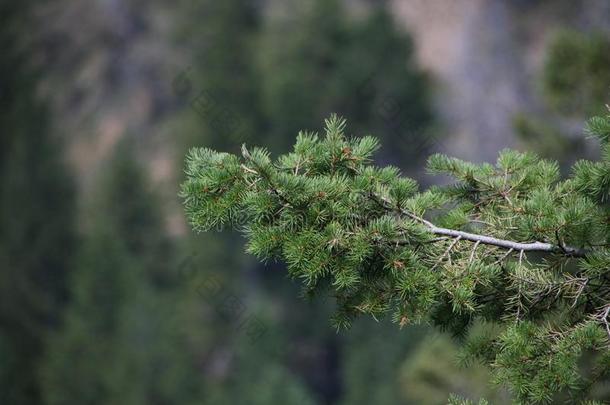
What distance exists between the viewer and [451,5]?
44000 millimetres

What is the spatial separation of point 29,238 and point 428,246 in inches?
1422

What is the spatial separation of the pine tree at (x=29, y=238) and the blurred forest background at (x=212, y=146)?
0.08 metres

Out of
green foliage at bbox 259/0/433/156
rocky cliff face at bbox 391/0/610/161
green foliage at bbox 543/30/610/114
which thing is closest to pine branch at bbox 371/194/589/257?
green foliage at bbox 543/30/610/114

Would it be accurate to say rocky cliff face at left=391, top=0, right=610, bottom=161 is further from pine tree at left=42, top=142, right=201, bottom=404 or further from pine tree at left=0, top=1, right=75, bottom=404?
pine tree at left=0, top=1, right=75, bottom=404

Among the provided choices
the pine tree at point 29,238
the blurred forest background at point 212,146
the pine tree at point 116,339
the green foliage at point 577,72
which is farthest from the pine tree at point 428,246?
the pine tree at point 29,238

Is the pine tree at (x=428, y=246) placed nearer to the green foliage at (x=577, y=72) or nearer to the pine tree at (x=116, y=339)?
the green foliage at (x=577, y=72)

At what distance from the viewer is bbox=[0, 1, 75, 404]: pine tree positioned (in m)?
34.8

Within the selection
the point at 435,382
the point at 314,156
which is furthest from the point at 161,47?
the point at 314,156

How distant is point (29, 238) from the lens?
3869 cm

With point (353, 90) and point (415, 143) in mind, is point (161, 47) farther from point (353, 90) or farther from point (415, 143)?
point (415, 143)

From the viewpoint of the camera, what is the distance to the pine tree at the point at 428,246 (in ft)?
14.5

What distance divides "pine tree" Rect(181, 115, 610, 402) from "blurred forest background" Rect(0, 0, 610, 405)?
21.4 meters

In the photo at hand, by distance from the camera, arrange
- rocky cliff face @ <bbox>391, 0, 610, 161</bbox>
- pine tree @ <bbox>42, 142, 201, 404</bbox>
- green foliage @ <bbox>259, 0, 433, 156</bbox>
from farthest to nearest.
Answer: green foliage @ <bbox>259, 0, 433, 156</bbox>, pine tree @ <bbox>42, 142, 201, 404</bbox>, rocky cliff face @ <bbox>391, 0, 610, 161</bbox>

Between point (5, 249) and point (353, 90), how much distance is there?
15.6 m
